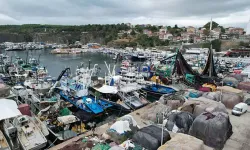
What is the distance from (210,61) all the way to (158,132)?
64.4 ft

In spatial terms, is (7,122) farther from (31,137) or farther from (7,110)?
(31,137)

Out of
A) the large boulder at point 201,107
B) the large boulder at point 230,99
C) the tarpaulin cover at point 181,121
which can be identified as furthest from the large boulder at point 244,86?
the tarpaulin cover at point 181,121

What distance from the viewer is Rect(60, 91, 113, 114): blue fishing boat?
17047 millimetres

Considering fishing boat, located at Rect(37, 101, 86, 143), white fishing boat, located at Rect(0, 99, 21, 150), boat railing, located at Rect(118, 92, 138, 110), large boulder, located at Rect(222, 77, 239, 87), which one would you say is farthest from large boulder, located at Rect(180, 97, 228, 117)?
white fishing boat, located at Rect(0, 99, 21, 150)

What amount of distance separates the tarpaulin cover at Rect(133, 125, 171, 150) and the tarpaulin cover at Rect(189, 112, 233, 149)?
6.75ft

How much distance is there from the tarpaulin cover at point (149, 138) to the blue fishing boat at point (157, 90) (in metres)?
12.7

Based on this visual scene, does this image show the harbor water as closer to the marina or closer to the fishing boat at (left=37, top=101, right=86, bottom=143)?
the marina

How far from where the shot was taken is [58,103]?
16234mm

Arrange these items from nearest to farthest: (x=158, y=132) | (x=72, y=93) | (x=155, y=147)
Answer: (x=155, y=147) < (x=158, y=132) < (x=72, y=93)

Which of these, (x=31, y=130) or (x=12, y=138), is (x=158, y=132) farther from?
(x=12, y=138)

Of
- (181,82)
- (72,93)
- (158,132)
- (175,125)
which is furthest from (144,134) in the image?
(181,82)

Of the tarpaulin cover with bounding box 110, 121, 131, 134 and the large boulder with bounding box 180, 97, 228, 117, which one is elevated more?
the large boulder with bounding box 180, 97, 228, 117

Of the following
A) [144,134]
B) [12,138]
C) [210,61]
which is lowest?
[12,138]

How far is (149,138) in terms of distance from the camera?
31.8 ft
